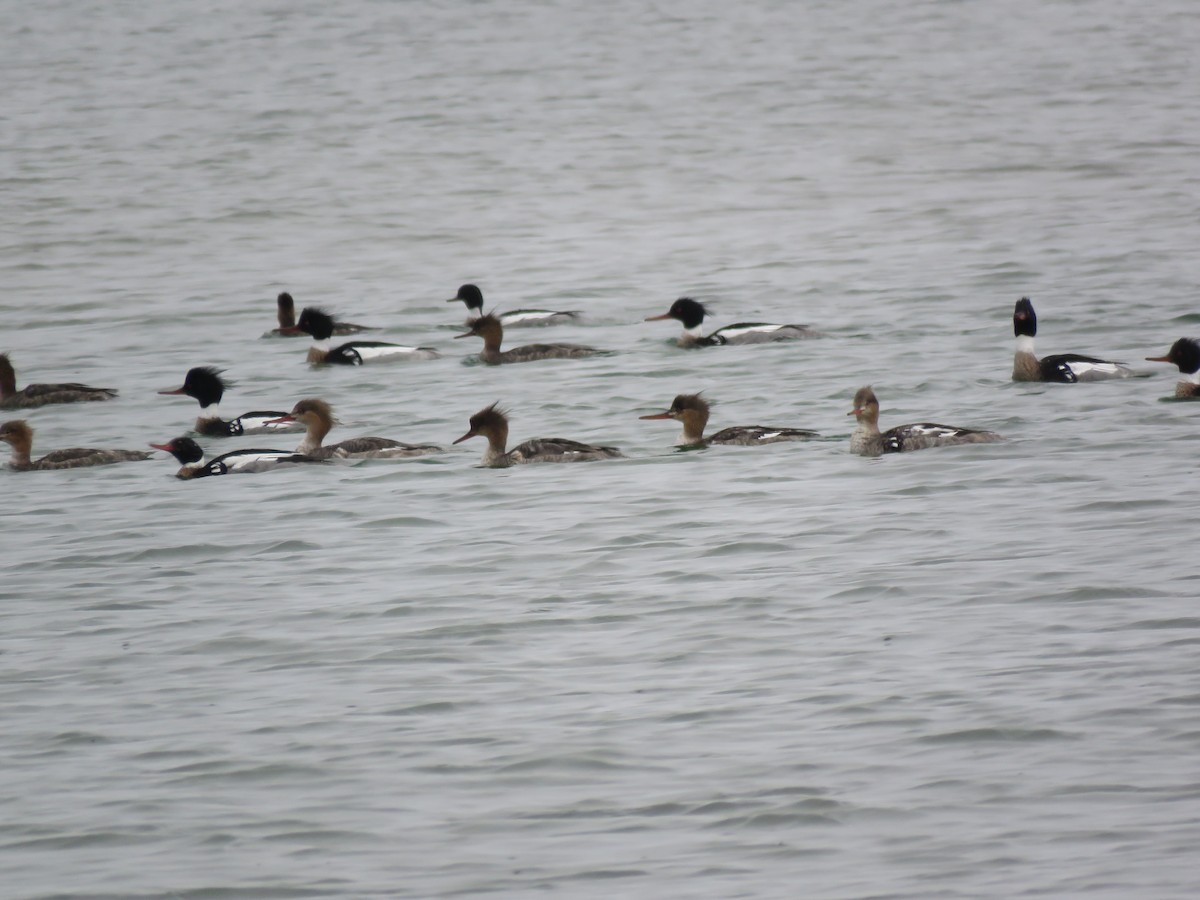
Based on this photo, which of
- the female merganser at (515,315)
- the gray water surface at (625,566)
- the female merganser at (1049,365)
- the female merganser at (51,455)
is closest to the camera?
the gray water surface at (625,566)

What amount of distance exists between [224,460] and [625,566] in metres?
4.74

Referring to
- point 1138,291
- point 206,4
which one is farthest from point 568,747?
point 206,4

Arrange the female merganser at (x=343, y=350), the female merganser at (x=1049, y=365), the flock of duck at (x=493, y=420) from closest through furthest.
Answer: the flock of duck at (x=493, y=420) < the female merganser at (x=1049, y=365) < the female merganser at (x=343, y=350)

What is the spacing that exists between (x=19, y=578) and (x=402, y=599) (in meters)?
2.61

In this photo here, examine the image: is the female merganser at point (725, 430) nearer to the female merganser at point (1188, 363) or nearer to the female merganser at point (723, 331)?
the female merganser at point (1188, 363)

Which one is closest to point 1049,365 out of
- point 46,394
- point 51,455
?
point 51,455

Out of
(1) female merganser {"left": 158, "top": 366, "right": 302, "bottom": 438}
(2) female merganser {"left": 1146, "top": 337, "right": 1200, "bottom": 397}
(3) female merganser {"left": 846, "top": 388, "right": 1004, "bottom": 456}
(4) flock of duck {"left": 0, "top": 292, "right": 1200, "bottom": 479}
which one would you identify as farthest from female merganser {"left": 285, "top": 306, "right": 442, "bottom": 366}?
(2) female merganser {"left": 1146, "top": 337, "right": 1200, "bottom": 397}

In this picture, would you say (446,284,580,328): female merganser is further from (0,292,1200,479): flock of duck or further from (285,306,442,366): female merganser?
(0,292,1200,479): flock of duck

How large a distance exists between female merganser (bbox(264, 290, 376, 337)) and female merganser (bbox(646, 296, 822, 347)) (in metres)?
3.53

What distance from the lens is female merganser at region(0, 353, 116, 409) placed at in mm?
18469

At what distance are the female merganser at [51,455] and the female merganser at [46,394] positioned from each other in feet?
7.52

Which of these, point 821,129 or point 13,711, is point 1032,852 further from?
point 821,129

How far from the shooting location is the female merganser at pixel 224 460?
15.1 m

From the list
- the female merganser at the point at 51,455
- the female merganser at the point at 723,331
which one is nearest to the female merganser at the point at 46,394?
the female merganser at the point at 51,455
